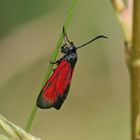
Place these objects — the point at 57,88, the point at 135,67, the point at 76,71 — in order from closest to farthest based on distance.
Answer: the point at 135,67, the point at 57,88, the point at 76,71

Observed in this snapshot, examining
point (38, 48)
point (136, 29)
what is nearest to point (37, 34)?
point (38, 48)

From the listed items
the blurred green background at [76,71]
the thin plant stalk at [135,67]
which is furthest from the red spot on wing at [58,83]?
the blurred green background at [76,71]

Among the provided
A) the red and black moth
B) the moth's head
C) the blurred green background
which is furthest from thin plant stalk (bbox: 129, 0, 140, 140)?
the blurred green background

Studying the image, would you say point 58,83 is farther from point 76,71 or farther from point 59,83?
point 76,71

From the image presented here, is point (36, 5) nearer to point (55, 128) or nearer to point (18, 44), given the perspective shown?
point (18, 44)

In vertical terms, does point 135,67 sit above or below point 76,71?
above

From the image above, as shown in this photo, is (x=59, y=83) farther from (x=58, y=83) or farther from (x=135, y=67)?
(x=135, y=67)

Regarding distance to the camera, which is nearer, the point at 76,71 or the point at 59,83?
the point at 59,83

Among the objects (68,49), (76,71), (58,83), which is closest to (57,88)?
(58,83)

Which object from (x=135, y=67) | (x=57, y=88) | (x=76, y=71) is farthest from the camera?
(x=76, y=71)
